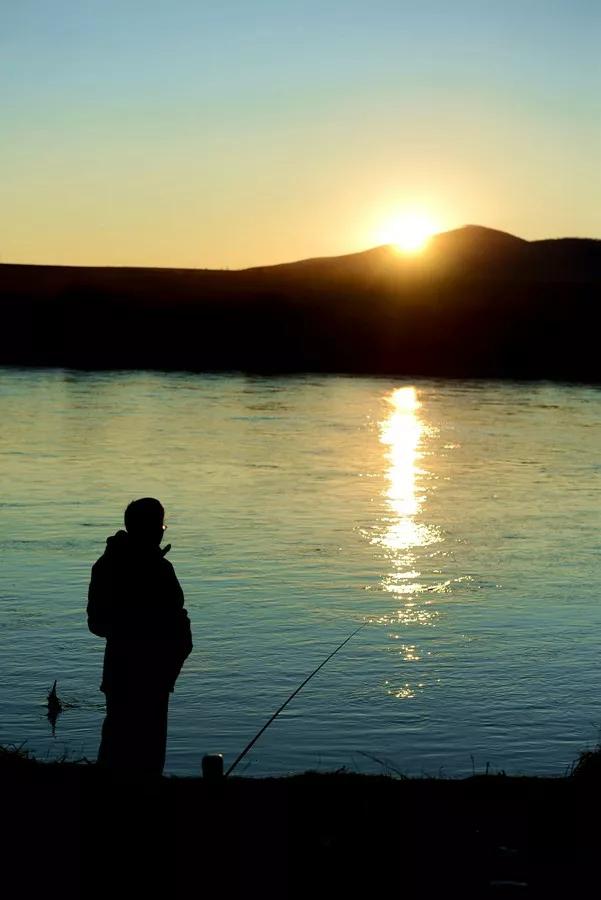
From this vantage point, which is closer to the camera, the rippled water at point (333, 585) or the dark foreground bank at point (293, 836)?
the dark foreground bank at point (293, 836)

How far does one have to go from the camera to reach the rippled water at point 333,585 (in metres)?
10.0

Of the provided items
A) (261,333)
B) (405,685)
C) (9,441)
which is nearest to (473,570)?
(405,685)

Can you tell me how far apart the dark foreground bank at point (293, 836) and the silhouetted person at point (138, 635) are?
18 centimetres

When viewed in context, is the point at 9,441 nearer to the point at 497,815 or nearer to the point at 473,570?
the point at 473,570

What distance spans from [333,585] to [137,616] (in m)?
9.95

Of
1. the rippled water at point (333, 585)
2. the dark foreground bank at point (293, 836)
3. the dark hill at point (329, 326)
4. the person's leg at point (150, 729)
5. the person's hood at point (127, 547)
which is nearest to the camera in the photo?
the dark foreground bank at point (293, 836)

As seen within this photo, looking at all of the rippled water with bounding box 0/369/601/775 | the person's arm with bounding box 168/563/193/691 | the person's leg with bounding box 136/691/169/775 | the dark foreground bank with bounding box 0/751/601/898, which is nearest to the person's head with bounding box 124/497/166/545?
the person's arm with bounding box 168/563/193/691

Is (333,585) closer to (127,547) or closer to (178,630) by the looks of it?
(178,630)

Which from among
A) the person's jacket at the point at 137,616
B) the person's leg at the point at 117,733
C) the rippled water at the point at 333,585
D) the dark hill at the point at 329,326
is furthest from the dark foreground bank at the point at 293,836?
the dark hill at the point at 329,326

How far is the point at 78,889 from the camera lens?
17.9 feet

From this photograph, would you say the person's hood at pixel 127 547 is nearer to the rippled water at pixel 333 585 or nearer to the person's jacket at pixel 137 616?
the person's jacket at pixel 137 616

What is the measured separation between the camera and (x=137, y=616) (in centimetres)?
599

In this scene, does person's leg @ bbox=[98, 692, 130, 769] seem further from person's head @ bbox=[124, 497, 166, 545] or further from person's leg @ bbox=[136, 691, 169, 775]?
person's head @ bbox=[124, 497, 166, 545]

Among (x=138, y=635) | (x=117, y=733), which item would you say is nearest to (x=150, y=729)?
(x=117, y=733)
